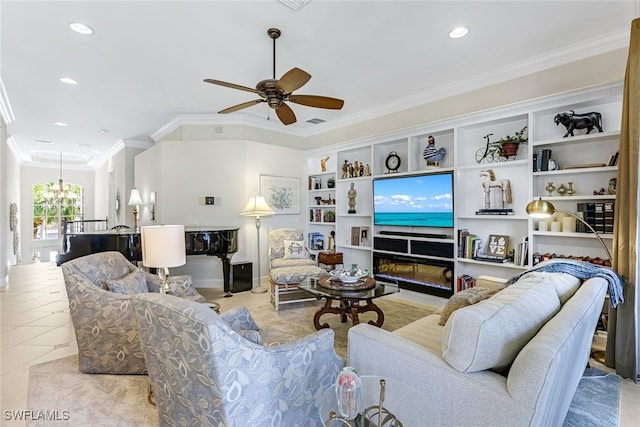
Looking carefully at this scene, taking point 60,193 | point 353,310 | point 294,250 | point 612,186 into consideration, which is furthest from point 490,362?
point 60,193

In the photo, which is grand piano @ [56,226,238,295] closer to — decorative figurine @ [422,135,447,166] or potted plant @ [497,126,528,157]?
decorative figurine @ [422,135,447,166]

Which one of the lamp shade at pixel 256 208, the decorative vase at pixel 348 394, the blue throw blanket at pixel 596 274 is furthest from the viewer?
the lamp shade at pixel 256 208

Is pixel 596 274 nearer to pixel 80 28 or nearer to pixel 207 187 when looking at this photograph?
pixel 80 28

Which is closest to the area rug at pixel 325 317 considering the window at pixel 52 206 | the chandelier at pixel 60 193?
the chandelier at pixel 60 193

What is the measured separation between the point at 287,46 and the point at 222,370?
3066mm

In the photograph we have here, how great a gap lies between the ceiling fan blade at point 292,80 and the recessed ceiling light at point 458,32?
4.94ft

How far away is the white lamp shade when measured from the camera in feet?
7.36

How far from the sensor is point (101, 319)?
2342 millimetres

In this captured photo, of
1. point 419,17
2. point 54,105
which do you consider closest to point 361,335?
point 419,17

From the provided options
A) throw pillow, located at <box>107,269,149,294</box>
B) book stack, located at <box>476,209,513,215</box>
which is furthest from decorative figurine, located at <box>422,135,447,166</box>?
throw pillow, located at <box>107,269,149,294</box>

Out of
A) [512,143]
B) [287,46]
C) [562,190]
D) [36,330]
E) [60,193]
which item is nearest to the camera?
[287,46]

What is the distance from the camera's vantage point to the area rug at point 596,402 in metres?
1.96

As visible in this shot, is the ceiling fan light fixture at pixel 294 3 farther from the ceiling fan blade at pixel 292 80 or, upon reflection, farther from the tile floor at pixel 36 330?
the tile floor at pixel 36 330

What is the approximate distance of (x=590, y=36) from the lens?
3047mm
